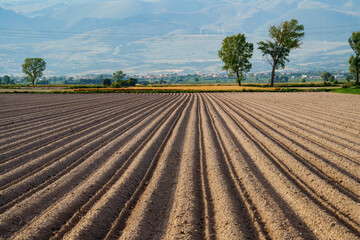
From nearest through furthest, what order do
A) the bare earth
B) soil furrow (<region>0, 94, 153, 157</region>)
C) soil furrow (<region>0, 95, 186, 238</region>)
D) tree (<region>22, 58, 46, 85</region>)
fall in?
the bare earth, soil furrow (<region>0, 95, 186, 238</region>), soil furrow (<region>0, 94, 153, 157</region>), tree (<region>22, 58, 46, 85</region>)

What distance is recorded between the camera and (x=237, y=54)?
7069 cm

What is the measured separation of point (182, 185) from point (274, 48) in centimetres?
6091

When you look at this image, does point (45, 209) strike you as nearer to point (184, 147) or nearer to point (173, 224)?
point (173, 224)

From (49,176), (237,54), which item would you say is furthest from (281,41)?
(49,176)

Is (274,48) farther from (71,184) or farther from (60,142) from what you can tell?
(71,184)

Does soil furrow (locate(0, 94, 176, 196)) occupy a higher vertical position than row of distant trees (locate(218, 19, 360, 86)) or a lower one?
lower

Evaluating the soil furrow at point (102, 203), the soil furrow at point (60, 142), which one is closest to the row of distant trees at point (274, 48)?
the soil furrow at point (60, 142)

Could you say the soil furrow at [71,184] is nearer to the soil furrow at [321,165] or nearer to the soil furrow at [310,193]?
the soil furrow at [310,193]

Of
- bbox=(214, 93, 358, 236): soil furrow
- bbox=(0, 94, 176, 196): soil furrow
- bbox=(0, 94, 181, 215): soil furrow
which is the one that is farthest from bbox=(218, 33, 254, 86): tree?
bbox=(0, 94, 181, 215): soil furrow

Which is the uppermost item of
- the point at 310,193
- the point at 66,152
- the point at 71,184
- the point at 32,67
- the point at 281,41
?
the point at 32,67

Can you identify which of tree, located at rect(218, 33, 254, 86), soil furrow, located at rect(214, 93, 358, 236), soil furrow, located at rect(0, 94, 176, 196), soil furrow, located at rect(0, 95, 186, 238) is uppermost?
tree, located at rect(218, 33, 254, 86)

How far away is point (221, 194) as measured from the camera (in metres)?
6.28

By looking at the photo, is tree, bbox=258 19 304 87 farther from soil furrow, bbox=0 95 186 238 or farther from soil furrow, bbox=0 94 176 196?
soil furrow, bbox=0 95 186 238

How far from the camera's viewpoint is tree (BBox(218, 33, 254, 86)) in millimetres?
70312
